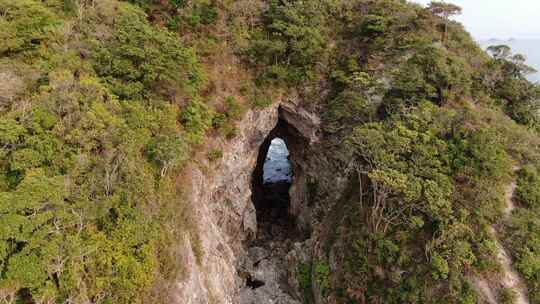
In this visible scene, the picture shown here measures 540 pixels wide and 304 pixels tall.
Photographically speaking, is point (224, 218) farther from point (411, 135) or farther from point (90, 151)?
point (411, 135)

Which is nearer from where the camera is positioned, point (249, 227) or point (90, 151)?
point (90, 151)

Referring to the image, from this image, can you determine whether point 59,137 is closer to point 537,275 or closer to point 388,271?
point 388,271

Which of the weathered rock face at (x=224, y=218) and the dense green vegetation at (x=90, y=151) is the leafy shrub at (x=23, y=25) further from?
the weathered rock face at (x=224, y=218)

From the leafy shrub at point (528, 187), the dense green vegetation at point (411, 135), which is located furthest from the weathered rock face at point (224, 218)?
the leafy shrub at point (528, 187)

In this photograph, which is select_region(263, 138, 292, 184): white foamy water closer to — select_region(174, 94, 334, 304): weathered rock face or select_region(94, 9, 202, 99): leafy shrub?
select_region(174, 94, 334, 304): weathered rock face

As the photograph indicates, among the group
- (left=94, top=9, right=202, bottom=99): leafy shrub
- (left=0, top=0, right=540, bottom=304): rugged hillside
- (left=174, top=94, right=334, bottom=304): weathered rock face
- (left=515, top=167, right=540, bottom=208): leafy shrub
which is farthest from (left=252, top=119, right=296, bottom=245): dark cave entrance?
(left=515, top=167, right=540, bottom=208): leafy shrub

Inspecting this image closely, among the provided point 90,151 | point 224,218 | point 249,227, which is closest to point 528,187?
point 249,227
